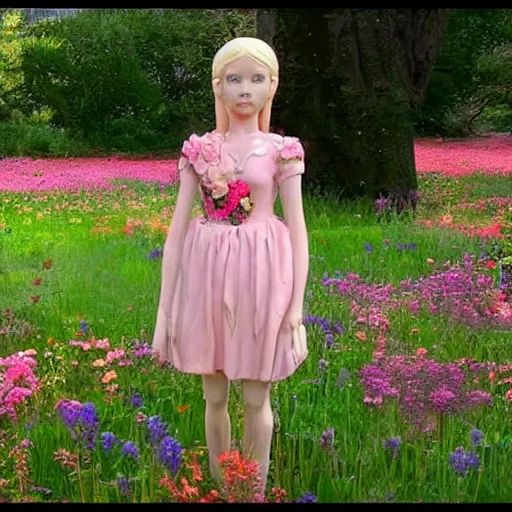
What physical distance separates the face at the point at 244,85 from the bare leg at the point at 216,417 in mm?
906

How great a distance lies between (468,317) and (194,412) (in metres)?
1.96

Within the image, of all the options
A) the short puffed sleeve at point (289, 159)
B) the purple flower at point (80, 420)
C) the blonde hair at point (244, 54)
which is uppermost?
the blonde hair at point (244, 54)

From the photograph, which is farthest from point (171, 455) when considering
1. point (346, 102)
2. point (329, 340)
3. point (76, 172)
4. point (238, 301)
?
point (76, 172)

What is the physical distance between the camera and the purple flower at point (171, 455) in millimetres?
3230

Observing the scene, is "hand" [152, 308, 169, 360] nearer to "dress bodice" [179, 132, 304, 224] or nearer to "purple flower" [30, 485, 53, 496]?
"dress bodice" [179, 132, 304, 224]

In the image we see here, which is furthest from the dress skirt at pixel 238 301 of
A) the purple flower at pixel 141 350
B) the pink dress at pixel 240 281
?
the purple flower at pixel 141 350

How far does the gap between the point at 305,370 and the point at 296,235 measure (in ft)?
5.14

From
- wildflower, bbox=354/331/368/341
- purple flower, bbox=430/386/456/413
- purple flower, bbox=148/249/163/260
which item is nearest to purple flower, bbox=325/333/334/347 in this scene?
wildflower, bbox=354/331/368/341

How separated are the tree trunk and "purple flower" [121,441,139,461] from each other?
5.20m

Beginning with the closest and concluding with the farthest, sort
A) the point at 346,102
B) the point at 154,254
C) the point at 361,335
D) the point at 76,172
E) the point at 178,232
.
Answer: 1. the point at 178,232
2. the point at 361,335
3. the point at 154,254
4. the point at 346,102
5. the point at 76,172

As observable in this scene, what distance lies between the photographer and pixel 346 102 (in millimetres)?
8227

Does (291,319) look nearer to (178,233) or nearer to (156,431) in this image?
(178,233)

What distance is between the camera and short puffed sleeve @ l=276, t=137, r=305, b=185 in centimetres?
309

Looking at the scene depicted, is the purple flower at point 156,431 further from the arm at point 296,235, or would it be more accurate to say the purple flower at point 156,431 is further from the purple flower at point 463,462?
the purple flower at point 463,462
